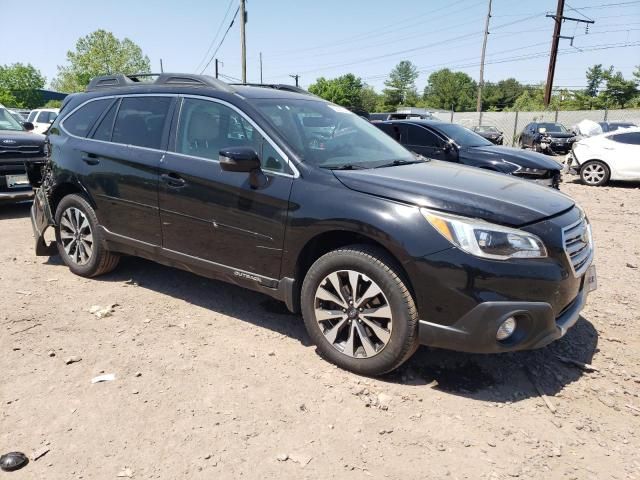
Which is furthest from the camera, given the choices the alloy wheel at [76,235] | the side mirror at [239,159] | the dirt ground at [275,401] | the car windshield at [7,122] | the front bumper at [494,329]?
the car windshield at [7,122]

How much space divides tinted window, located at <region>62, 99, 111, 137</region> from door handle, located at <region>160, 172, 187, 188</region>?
1.30 m

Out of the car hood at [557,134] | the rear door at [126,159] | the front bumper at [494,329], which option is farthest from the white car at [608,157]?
the car hood at [557,134]

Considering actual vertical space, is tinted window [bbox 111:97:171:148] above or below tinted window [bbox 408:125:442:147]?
above

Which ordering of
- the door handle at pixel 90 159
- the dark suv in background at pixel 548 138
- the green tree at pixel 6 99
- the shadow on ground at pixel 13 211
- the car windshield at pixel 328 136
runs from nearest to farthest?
the car windshield at pixel 328 136 → the door handle at pixel 90 159 → the shadow on ground at pixel 13 211 → the dark suv in background at pixel 548 138 → the green tree at pixel 6 99

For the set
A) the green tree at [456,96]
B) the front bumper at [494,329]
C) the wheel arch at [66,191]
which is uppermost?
the green tree at [456,96]

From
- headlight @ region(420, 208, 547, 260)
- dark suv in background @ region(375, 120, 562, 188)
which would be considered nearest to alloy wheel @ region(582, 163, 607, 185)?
dark suv in background @ region(375, 120, 562, 188)

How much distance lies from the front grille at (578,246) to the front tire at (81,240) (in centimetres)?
379

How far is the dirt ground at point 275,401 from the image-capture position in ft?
8.04

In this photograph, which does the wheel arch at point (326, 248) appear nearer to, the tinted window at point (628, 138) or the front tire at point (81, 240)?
the front tire at point (81, 240)

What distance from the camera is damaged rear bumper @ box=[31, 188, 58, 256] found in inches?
197

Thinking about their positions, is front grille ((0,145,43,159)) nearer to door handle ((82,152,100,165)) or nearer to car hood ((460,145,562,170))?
door handle ((82,152,100,165))

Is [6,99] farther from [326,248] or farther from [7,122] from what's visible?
[326,248]

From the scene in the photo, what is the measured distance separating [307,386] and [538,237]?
1613 mm

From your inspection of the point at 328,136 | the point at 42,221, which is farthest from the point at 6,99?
the point at 328,136
